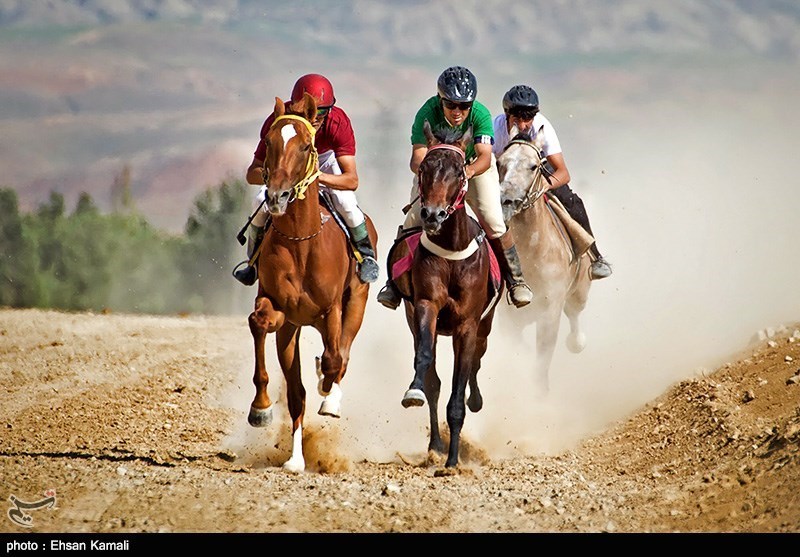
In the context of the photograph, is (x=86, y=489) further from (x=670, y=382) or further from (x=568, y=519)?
Answer: (x=670, y=382)

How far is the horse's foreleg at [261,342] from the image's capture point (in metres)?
9.62

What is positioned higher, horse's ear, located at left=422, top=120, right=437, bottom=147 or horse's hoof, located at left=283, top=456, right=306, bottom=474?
horse's ear, located at left=422, top=120, right=437, bottom=147

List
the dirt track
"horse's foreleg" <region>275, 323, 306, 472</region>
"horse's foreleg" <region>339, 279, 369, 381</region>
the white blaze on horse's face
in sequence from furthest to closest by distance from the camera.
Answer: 1. "horse's foreleg" <region>339, 279, 369, 381</region>
2. "horse's foreleg" <region>275, 323, 306, 472</region>
3. the white blaze on horse's face
4. the dirt track

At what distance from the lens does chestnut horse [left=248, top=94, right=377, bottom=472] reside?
9.39 meters

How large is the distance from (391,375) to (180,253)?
11.4 m

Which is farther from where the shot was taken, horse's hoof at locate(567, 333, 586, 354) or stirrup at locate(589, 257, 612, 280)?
horse's hoof at locate(567, 333, 586, 354)

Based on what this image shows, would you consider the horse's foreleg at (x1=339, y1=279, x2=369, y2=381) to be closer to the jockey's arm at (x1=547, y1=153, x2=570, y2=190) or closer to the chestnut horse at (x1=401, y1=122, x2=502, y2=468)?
the chestnut horse at (x1=401, y1=122, x2=502, y2=468)

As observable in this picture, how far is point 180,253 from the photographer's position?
24.4 meters

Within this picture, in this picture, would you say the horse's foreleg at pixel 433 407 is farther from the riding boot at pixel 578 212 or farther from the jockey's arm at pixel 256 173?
the riding boot at pixel 578 212

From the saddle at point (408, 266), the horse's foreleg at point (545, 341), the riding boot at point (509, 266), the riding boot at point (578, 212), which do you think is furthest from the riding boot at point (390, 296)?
the riding boot at point (578, 212)

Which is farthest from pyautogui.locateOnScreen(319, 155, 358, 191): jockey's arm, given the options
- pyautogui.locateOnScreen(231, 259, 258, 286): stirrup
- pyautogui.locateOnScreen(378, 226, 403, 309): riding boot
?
pyautogui.locateOnScreen(378, 226, 403, 309): riding boot

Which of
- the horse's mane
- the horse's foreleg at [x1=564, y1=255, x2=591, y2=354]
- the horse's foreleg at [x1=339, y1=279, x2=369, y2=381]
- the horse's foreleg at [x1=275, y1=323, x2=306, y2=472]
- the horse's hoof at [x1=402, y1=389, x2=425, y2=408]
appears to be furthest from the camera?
the horse's foreleg at [x1=564, y1=255, x2=591, y2=354]

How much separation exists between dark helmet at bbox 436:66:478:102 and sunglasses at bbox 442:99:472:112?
38mm

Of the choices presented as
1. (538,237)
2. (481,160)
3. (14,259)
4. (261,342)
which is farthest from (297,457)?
(14,259)
